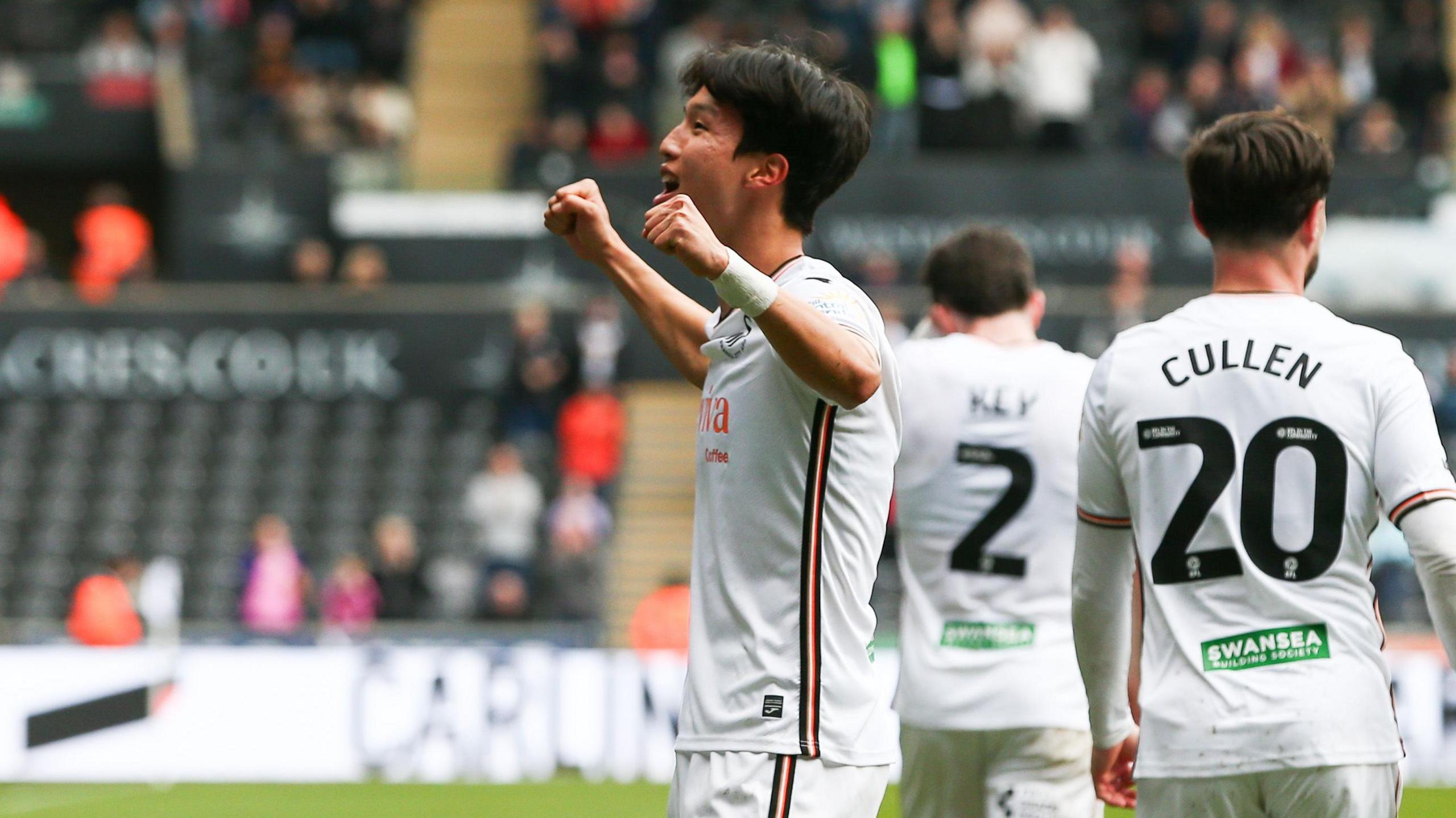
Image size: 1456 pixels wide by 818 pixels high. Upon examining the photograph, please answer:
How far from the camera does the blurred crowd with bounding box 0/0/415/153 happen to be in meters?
19.8

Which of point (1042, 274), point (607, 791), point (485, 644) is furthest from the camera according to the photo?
point (1042, 274)

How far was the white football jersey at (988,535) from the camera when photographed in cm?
513

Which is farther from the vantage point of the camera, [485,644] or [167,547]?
[167,547]

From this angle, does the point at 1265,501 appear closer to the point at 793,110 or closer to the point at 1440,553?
the point at 1440,553

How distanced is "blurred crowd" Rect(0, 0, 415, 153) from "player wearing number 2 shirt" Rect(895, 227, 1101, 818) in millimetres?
14802

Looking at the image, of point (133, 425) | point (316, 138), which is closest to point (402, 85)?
point (316, 138)

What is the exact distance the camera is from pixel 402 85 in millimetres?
20984

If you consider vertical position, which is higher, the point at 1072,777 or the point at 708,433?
the point at 708,433

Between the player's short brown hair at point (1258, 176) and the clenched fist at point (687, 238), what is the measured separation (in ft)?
→ 2.90

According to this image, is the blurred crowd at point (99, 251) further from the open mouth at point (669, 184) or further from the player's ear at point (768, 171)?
the player's ear at point (768, 171)

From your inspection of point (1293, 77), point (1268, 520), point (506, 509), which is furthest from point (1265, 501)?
point (1293, 77)

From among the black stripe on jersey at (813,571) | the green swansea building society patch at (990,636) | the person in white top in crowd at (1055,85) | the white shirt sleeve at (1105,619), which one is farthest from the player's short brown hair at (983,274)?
the person in white top in crowd at (1055,85)

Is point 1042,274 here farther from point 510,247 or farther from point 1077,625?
point 1077,625

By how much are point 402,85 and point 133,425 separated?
4.89 meters
